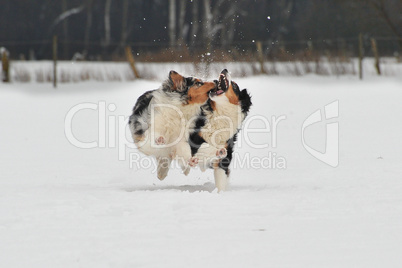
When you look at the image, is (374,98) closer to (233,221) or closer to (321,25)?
(233,221)

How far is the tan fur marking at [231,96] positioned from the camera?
5867 millimetres

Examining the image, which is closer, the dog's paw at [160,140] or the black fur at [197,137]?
the black fur at [197,137]

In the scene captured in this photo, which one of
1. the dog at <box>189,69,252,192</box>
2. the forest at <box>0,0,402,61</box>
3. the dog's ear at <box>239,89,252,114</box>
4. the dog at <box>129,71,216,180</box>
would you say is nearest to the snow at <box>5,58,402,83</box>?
the forest at <box>0,0,402,61</box>

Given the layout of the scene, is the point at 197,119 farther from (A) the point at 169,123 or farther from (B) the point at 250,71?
(B) the point at 250,71

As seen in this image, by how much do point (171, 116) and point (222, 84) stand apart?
0.61 m

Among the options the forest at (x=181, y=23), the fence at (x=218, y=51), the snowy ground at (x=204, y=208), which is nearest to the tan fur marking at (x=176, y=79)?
the snowy ground at (x=204, y=208)

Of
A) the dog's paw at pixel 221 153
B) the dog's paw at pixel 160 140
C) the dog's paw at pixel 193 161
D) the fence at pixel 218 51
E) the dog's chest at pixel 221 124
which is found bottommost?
the dog's paw at pixel 193 161

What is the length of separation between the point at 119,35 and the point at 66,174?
99.6 ft

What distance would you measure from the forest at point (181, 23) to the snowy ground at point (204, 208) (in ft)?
52.1

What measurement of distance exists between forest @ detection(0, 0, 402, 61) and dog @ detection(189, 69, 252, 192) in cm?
1846

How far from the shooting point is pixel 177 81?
6.01 m

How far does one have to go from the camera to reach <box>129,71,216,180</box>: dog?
5988 mm

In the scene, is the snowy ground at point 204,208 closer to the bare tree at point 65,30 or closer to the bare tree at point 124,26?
the bare tree at point 65,30

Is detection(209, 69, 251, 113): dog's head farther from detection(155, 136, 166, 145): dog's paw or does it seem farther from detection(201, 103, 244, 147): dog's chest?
detection(155, 136, 166, 145): dog's paw
